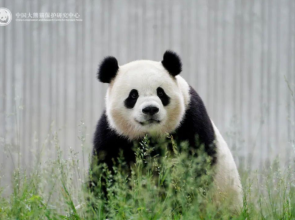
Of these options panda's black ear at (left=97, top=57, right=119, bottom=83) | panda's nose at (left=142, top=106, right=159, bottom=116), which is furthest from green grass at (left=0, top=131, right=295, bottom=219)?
panda's black ear at (left=97, top=57, right=119, bottom=83)

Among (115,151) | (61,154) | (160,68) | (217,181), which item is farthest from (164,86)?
(61,154)

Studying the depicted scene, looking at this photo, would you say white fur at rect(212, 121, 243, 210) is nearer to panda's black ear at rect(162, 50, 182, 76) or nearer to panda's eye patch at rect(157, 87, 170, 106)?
panda's eye patch at rect(157, 87, 170, 106)

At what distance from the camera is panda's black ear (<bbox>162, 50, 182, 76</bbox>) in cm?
382

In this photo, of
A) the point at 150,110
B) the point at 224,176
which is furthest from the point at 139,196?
the point at 224,176

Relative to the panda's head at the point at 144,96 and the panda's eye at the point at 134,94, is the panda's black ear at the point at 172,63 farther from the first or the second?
the panda's eye at the point at 134,94

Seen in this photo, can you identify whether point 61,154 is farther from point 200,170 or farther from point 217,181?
point 217,181

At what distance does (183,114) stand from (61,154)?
4.50ft

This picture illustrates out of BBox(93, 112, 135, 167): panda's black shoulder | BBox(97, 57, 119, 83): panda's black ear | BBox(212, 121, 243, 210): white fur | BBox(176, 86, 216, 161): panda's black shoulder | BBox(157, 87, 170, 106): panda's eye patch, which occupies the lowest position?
BBox(212, 121, 243, 210): white fur

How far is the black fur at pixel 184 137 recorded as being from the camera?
3.66 meters

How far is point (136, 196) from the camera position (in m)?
2.50

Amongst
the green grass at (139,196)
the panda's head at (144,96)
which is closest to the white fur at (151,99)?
the panda's head at (144,96)

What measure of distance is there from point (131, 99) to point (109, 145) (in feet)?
1.51

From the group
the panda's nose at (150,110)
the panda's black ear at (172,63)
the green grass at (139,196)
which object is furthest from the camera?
the panda's black ear at (172,63)

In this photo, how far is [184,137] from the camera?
367cm
